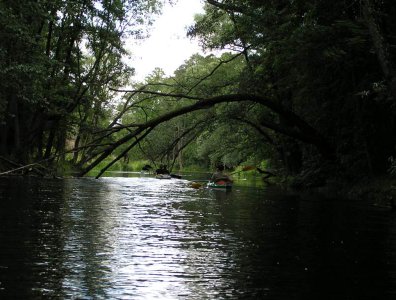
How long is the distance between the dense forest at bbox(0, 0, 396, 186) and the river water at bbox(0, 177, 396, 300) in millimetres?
1457

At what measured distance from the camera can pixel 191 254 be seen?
25.3 feet

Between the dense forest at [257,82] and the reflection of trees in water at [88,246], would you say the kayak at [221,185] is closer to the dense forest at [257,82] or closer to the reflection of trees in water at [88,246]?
the dense forest at [257,82]

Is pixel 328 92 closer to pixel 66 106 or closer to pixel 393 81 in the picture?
pixel 393 81

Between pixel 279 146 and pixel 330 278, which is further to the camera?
pixel 279 146

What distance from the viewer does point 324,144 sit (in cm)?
2225

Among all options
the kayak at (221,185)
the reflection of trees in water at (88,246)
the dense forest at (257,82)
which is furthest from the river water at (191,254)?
the kayak at (221,185)

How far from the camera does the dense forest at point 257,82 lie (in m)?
14.5

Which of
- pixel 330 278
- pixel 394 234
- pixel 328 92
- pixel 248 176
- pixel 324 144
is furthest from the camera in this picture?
pixel 248 176

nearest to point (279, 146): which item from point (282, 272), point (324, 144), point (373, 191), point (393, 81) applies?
point (324, 144)

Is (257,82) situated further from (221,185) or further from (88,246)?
(88,246)

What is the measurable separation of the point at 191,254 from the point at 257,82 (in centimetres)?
1603

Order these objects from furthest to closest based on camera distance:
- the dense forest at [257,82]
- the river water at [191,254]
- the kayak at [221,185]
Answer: the kayak at [221,185], the dense forest at [257,82], the river water at [191,254]

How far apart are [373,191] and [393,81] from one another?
7622 millimetres

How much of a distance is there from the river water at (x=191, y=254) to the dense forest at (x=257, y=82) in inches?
57.4
